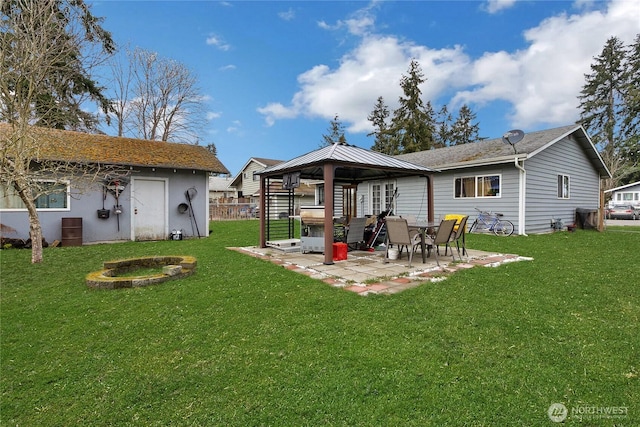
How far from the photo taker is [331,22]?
12469mm

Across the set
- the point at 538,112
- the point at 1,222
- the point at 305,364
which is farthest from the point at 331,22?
the point at 538,112

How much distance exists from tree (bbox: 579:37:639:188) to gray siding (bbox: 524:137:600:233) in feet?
67.3

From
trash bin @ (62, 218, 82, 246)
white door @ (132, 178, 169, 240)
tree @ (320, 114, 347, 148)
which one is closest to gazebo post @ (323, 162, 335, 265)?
white door @ (132, 178, 169, 240)

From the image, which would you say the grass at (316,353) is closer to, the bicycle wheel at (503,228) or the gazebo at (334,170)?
the gazebo at (334,170)

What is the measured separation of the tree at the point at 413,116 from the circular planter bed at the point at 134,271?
88.6 ft

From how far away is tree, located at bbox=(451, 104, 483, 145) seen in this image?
114ft

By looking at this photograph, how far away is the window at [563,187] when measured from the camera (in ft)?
41.6

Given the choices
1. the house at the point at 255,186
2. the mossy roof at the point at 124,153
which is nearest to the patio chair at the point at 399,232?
the mossy roof at the point at 124,153

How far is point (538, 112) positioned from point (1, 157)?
86.3 ft

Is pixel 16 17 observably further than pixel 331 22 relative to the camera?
No

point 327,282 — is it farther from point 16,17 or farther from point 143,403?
point 16,17

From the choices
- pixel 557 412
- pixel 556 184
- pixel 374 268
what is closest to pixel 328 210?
pixel 374 268

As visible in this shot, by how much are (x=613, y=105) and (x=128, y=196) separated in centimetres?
4057

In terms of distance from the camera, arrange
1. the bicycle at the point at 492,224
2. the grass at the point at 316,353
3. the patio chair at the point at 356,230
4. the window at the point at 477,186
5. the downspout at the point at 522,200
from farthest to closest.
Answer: the window at the point at 477,186
the bicycle at the point at 492,224
the downspout at the point at 522,200
the patio chair at the point at 356,230
the grass at the point at 316,353
